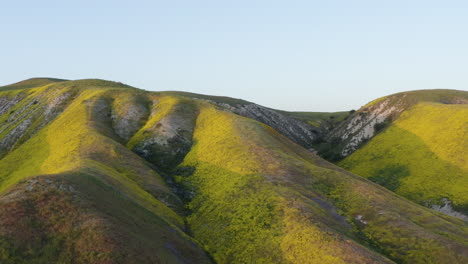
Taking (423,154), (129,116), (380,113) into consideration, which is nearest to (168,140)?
(129,116)

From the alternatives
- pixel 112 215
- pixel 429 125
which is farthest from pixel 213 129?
pixel 429 125

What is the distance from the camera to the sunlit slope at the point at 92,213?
29.2m

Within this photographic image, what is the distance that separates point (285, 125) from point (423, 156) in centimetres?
7279

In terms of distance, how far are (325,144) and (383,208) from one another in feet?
329

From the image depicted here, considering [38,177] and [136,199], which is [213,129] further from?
[38,177]

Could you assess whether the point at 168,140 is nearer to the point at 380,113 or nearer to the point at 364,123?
the point at 364,123

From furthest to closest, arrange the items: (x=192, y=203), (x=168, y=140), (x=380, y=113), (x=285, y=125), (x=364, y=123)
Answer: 1. (x=285, y=125)
2. (x=364, y=123)
3. (x=380, y=113)
4. (x=168, y=140)
5. (x=192, y=203)

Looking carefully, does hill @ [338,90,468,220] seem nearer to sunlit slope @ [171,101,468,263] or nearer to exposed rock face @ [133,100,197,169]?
sunlit slope @ [171,101,468,263]

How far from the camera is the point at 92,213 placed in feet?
112

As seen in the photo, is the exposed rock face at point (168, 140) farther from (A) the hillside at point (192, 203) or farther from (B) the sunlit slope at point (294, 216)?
(B) the sunlit slope at point (294, 216)

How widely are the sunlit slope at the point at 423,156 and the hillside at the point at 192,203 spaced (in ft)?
90.1

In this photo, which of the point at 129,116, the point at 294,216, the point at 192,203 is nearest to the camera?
the point at 294,216

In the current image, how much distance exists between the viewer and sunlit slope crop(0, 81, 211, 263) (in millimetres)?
29234

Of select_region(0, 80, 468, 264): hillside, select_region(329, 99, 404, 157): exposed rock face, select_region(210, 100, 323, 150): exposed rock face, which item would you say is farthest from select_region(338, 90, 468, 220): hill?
select_region(210, 100, 323, 150): exposed rock face
